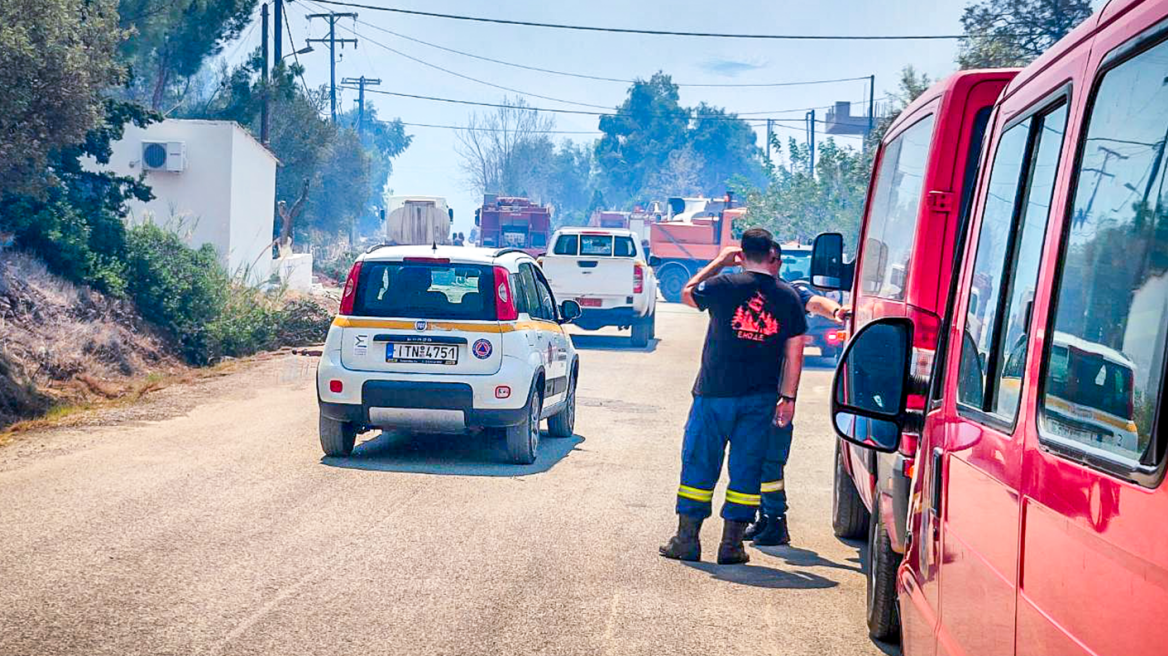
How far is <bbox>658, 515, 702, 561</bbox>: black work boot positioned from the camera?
7.69m

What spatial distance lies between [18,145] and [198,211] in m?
15.8

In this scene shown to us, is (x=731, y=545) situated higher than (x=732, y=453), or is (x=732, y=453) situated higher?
(x=732, y=453)

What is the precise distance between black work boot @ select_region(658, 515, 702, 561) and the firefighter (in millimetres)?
686

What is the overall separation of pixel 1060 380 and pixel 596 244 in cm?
2252

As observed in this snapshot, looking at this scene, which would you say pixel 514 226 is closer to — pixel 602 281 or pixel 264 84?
pixel 264 84

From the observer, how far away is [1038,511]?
8.73 ft

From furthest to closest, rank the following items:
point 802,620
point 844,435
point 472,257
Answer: point 472,257 < point 802,620 < point 844,435

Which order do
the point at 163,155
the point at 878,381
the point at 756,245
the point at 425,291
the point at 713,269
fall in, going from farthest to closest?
the point at 163,155
the point at 425,291
the point at 713,269
the point at 756,245
the point at 878,381

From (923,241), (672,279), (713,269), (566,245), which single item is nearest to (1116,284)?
(923,241)

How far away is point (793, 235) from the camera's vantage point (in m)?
55.4

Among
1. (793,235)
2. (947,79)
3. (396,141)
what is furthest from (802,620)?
(396,141)

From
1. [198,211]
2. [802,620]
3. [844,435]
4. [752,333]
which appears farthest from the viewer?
[198,211]

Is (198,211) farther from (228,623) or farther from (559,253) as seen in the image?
(228,623)

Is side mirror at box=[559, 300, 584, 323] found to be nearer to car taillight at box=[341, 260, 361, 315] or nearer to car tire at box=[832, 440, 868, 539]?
car taillight at box=[341, 260, 361, 315]
